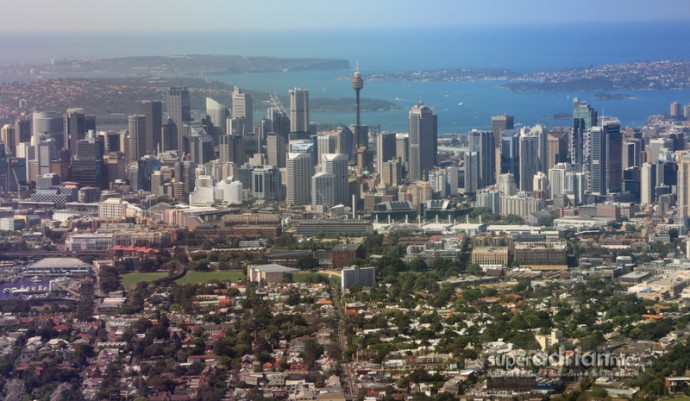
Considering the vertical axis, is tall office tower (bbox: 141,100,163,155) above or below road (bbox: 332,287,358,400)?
above

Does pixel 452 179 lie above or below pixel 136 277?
above

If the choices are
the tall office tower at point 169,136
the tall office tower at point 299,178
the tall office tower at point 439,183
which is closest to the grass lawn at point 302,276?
the tall office tower at point 299,178

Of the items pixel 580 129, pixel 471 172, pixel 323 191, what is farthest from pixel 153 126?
pixel 580 129

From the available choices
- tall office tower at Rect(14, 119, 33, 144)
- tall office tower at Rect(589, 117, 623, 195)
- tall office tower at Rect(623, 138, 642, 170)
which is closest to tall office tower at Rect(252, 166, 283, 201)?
tall office tower at Rect(589, 117, 623, 195)

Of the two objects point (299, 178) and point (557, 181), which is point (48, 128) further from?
point (557, 181)

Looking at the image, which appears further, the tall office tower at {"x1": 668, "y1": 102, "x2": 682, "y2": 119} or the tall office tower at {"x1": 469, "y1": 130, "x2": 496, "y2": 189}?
the tall office tower at {"x1": 668, "y1": 102, "x2": 682, "y2": 119}

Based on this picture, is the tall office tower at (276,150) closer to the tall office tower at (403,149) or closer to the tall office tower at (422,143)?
the tall office tower at (403,149)

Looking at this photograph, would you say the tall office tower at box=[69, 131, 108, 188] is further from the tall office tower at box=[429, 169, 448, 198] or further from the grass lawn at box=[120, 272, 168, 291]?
the grass lawn at box=[120, 272, 168, 291]
